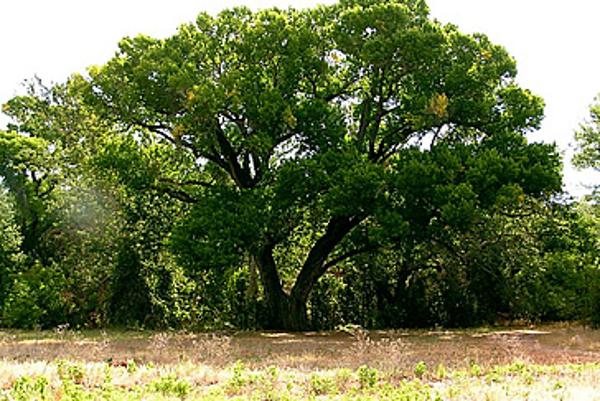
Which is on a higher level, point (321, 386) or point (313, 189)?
point (313, 189)

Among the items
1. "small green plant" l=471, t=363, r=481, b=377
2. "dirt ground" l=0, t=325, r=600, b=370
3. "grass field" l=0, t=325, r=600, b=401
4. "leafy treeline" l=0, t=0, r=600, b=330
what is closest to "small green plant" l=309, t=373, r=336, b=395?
"grass field" l=0, t=325, r=600, b=401

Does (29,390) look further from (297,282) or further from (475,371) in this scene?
(297,282)

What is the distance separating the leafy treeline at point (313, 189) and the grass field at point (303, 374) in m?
4.72

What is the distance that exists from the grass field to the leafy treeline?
15.5 ft

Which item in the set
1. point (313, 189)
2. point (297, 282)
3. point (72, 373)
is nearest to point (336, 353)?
point (72, 373)

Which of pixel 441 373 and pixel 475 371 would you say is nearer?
pixel 441 373

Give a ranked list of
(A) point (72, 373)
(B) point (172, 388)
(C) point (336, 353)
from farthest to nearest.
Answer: (C) point (336, 353) < (A) point (72, 373) < (B) point (172, 388)

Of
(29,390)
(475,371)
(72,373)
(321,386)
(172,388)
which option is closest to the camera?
(29,390)

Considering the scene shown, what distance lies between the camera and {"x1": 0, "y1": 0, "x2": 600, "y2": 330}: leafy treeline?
1493cm

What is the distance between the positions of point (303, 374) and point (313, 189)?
27.2 ft

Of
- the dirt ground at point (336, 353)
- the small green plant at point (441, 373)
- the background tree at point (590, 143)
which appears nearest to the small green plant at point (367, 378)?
the small green plant at point (441, 373)

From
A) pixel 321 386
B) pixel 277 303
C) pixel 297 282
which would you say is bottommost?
pixel 321 386

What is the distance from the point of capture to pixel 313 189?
15.2 metres

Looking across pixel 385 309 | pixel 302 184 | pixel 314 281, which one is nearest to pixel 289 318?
pixel 314 281
